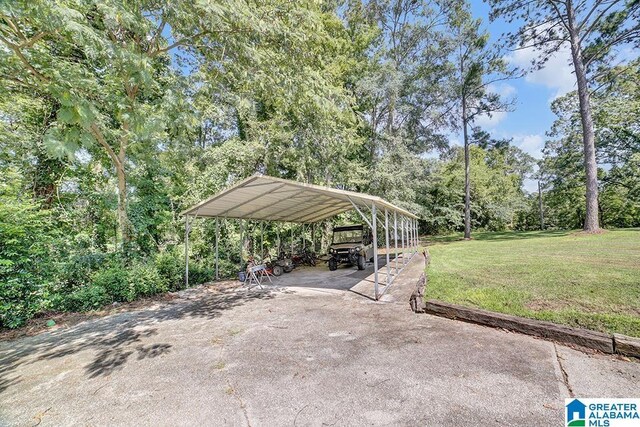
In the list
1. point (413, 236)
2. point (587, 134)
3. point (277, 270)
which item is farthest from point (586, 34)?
point (277, 270)

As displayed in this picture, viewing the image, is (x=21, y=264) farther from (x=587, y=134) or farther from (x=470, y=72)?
(x=470, y=72)

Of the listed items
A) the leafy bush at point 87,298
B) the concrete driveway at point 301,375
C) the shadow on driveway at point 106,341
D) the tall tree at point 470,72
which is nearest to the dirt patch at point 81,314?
the leafy bush at point 87,298

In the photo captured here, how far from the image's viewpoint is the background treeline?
475 centimetres

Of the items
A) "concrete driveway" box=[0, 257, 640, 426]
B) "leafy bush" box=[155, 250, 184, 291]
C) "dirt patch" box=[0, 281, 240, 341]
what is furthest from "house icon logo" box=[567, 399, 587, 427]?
"leafy bush" box=[155, 250, 184, 291]

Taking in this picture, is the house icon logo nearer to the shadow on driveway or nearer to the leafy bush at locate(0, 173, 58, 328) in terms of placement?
the shadow on driveway

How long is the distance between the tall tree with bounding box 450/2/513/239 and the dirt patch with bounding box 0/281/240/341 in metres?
18.6

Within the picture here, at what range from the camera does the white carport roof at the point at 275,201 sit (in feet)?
22.1

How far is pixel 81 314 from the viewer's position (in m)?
6.12

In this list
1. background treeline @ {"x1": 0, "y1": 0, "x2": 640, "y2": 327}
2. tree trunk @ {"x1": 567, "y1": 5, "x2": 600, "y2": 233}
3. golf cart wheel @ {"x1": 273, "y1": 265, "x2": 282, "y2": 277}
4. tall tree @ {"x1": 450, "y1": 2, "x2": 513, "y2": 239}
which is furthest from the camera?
tall tree @ {"x1": 450, "y1": 2, "x2": 513, "y2": 239}

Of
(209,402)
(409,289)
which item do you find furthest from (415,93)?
(209,402)

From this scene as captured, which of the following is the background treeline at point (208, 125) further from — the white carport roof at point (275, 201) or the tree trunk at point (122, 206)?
the white carport roof at point (275, 201)

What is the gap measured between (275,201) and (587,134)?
55.1 feet

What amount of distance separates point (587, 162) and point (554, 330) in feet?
52.0

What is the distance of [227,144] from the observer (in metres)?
11.8
